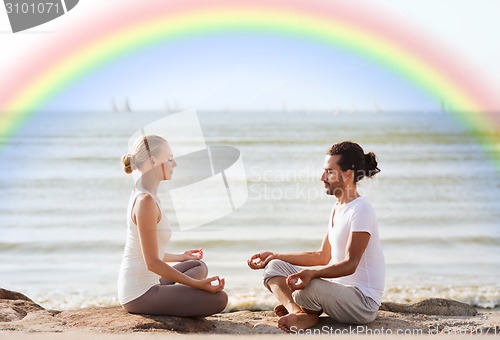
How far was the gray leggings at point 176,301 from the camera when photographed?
4102 millimetres

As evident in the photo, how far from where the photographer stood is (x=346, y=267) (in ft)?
12.9

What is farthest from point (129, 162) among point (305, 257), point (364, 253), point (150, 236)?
point (364, 253)

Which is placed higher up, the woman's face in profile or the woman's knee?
the woman's face in profile

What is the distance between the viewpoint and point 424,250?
29.7ft

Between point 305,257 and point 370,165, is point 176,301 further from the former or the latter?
point 370,165

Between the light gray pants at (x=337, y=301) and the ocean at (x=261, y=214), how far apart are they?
194 centimetres

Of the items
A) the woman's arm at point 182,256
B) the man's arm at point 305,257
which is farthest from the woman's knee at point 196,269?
the man's arm at point 305,257

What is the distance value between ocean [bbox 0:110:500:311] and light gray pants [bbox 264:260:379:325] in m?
1.94

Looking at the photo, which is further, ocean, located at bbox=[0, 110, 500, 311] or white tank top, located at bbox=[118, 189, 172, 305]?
ocean, located at bbox=[0, 110, 500, 311]

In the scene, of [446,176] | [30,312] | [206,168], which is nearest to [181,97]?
[206,168]

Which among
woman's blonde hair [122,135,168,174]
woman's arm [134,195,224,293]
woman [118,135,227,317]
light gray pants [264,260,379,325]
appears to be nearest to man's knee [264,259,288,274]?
light gray pants [264,260,379,325]

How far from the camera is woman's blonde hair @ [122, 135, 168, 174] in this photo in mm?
4125

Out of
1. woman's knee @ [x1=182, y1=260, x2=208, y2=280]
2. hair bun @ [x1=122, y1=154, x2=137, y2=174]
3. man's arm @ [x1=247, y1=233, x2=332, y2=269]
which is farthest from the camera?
man's arm @ [x1=247, y1=233, x2=332, y2=269]

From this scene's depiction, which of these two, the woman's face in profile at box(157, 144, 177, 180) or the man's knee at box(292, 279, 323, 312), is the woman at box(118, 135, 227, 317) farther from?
the man's knee at box(292, 279, 323, 312)
